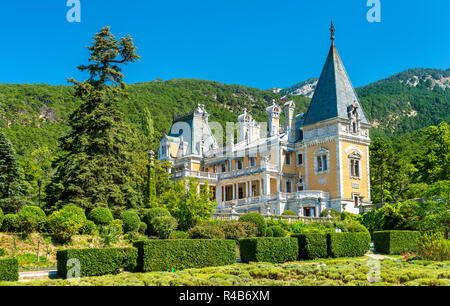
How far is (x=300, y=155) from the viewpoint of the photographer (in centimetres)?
5131

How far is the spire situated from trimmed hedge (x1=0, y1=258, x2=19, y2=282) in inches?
1369

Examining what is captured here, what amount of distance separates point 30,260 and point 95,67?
1838cm

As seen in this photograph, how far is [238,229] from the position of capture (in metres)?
29.7

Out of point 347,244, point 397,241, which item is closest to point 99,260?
point 347,244

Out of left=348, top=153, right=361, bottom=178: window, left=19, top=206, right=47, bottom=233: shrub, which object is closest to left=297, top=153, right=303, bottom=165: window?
left=348, top=153, right=361, bottom=178: window

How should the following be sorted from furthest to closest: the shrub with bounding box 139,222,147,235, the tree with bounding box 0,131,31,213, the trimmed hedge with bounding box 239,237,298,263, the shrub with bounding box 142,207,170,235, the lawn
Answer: the tree with bounding box 0,131,31,213, the shrub with bounding box 142,207,170,235, the shrub with bounding box 139,222,147,235, the trimmed hedge with bounding box 239,237,298,263, the lawn

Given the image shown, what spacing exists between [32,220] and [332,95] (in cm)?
3113

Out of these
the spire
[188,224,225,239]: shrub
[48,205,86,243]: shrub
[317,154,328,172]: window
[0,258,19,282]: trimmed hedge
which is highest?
the spire

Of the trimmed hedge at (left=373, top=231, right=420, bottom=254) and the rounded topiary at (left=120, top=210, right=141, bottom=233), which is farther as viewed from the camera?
the rounded topiary at (left=120, top=210, right=141, bottom=233)

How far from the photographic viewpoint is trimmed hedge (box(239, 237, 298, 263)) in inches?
968

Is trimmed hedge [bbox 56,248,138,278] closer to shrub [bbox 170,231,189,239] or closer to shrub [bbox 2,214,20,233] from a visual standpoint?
shrub [bbox 2,214,20,233]

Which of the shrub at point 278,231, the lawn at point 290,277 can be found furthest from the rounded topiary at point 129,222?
the lawn at point 290,277

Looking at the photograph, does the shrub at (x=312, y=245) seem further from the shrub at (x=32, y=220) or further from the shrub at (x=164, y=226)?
the shrub at (x=32, y=220)

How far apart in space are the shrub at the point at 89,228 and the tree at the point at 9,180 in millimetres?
9640
